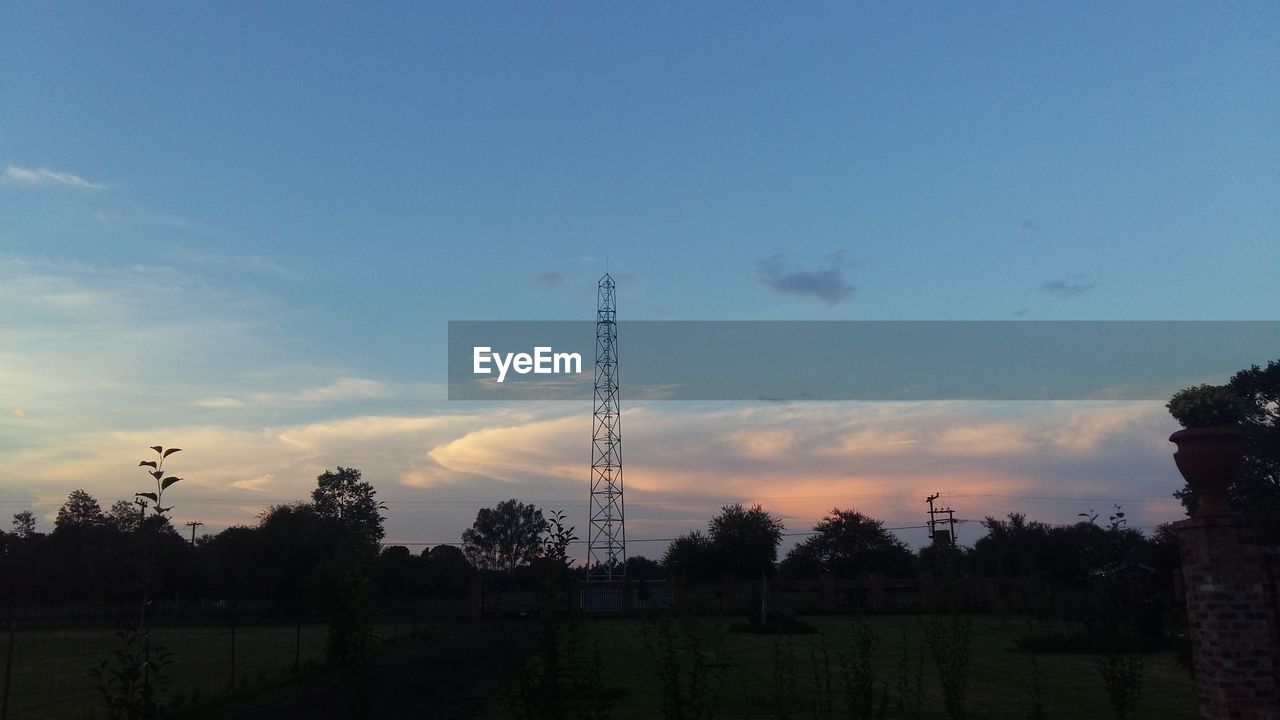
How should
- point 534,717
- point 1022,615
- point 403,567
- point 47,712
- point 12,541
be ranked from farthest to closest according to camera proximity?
point 12,541 → point 403,567 → point 1022,615 → point 47,712 → point 534,717

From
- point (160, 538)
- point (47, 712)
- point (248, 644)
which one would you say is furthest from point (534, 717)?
point (248, 644)

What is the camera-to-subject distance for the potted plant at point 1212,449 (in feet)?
22.8

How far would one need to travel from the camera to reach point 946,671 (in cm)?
937

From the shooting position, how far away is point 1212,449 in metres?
6.98

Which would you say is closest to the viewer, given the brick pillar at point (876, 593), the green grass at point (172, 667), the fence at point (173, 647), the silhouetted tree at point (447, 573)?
the fence at point (173, 647)

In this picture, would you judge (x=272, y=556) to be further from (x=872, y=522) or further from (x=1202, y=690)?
(x=1202, y=690)

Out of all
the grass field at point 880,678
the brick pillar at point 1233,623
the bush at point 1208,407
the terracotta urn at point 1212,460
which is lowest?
the grass field at point 880,678

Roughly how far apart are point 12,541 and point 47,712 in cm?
6865

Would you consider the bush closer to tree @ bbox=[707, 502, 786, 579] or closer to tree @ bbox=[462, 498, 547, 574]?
tree @ bbox=[707, 502, 786, 579]

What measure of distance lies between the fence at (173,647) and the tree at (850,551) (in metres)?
32.3

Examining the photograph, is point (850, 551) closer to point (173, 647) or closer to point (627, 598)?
point (627, 598)

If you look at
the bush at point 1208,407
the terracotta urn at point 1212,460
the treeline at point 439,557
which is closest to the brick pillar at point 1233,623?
the terracotta urn at point 1212,460

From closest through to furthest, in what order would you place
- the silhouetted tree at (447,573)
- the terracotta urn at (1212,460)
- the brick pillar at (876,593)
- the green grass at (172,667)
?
the terracotta urn at (1212,460) → the green grass at (172,667) → the brick pillar at (876,593) → the silhouetted tree at (447,573)

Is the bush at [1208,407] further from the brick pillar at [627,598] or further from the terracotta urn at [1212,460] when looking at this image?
the brick pillar at [627,598]
